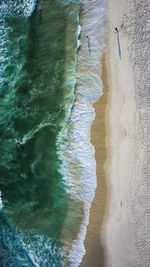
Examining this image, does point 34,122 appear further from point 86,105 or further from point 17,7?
point 17,7

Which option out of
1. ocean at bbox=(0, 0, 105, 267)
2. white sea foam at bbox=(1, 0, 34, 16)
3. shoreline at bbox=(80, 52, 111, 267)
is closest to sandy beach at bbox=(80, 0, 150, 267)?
shoreline at bbox=(80, 52, 111, 267)

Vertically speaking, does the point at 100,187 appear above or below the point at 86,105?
below

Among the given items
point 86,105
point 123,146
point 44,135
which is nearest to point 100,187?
point 123,146

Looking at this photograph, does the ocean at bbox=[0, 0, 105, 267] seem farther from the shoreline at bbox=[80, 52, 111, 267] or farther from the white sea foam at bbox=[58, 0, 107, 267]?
the shoreline at bbox=[80, 52, 111, 267]

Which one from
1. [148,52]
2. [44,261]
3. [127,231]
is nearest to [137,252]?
[127,231]

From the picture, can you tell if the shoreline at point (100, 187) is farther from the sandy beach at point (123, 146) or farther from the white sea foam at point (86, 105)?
the white sea foam at point (86, 105)
